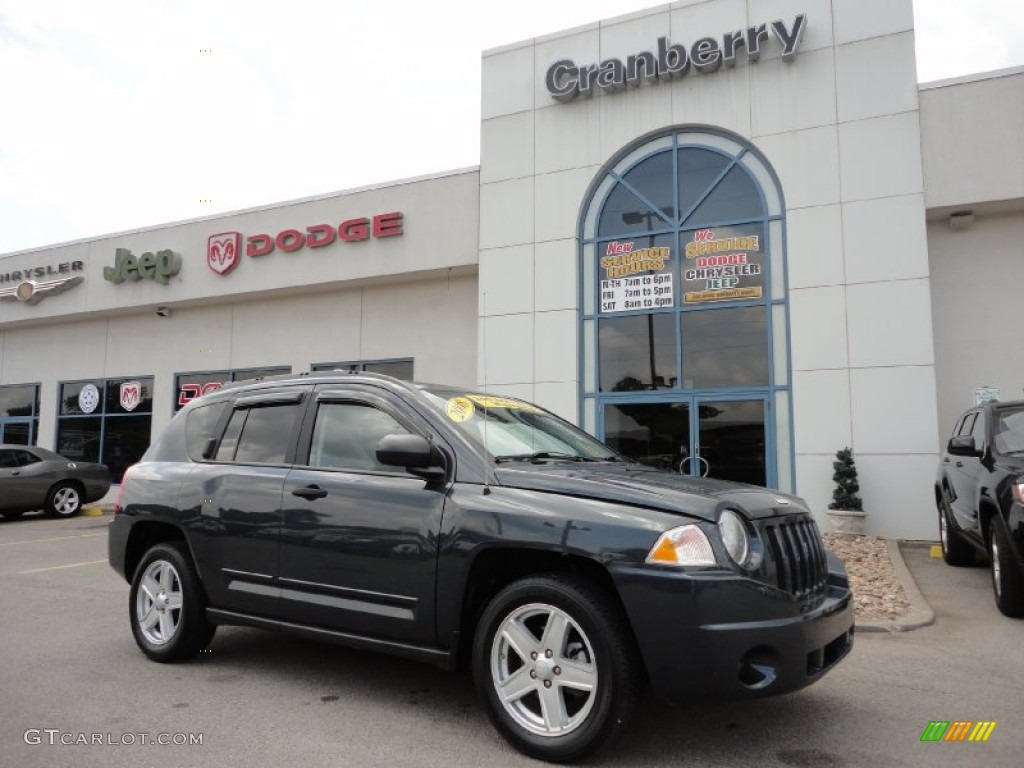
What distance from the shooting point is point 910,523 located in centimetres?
1142

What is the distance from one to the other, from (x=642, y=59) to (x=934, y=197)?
17.7 feet

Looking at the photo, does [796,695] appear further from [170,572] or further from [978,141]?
[978,141]

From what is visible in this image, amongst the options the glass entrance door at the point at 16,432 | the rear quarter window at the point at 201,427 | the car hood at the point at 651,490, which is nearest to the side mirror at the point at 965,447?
the car hood at the point at 651,490

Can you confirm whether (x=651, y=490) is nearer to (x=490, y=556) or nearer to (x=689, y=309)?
(x=490, y=556)

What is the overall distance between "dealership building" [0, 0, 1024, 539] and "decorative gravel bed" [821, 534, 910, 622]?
46.2 inches

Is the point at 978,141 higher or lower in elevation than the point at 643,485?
higher

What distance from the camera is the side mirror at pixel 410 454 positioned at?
3.79 meters

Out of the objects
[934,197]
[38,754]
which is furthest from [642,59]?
[38,754]

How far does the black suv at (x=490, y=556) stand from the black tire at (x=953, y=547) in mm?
5515

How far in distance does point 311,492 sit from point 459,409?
95 cm

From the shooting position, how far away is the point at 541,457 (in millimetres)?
4258

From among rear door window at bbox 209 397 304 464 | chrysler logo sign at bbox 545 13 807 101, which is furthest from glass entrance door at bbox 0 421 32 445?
rear door window at bbox 209 397 304 464

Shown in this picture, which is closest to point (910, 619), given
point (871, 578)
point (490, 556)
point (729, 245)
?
point (871, 578)

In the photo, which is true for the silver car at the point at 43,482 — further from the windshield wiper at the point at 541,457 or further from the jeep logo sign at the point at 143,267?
the windshield wiper at the point at 541,457
